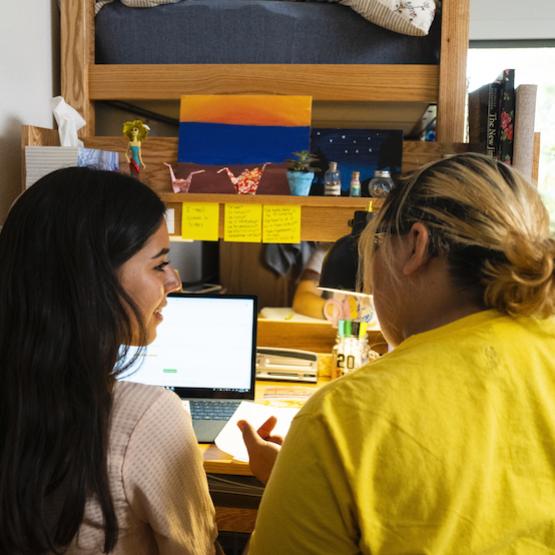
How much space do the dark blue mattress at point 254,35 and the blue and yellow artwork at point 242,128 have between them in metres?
0.13

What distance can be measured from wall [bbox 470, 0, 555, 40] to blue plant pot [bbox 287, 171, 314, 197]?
79.8 inches

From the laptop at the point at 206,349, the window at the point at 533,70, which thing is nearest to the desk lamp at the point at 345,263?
the laptop at the point at 206,349

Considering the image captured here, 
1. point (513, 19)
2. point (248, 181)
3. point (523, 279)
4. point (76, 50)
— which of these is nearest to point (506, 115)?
point (248, 181)

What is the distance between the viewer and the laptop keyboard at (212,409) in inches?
62.7

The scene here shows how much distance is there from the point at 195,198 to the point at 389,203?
861mm

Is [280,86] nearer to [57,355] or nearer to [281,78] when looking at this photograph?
[281,78]

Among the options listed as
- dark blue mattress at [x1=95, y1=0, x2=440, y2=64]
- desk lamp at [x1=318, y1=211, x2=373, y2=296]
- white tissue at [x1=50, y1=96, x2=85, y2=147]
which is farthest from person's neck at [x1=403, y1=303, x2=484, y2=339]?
white tissue at [x1=50, y1=96, x2=85, y2=147]

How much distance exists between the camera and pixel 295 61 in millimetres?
1682

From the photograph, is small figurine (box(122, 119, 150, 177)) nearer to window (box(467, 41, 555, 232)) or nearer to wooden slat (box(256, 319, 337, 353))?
wooden slat (box(256, 319, 337, 353))

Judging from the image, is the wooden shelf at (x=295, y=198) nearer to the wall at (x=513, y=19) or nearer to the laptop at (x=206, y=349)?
the laptop at (x=206, y=349)

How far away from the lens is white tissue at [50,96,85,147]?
5.41 ft

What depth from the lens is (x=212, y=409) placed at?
1637 millimetres

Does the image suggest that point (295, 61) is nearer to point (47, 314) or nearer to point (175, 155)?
point (175, 155)

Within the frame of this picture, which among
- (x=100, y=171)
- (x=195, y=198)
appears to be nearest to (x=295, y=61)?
(x=195, y=198)
